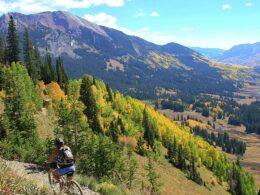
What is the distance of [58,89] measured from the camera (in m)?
116

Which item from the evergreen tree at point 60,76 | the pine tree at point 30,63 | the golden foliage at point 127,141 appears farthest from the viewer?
the evergreen tree at point 60,76

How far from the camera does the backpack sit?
1789 centimetres

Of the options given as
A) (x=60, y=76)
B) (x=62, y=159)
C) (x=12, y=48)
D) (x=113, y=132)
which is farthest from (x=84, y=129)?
(x=60, y=76)

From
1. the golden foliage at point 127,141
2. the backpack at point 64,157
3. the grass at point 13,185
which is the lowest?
the golden foliage at point 127,141

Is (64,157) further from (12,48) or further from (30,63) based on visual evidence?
(12,48)

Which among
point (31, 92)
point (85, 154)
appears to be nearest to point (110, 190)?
point (85, 154)

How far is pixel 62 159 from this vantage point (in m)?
18.1

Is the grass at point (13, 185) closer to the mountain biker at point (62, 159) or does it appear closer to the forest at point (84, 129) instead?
the mountain biker at point (62, 159)

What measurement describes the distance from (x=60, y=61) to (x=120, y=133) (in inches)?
1414

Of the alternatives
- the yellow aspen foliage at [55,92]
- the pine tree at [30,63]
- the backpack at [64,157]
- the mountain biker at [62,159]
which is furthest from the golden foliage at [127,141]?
the backpack at [64,157]

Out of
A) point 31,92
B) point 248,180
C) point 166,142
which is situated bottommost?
point 248,180

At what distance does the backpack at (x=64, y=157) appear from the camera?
1789cm

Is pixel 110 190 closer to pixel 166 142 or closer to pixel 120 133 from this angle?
pixel 120 133

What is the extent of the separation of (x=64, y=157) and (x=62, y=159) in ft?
0.78
